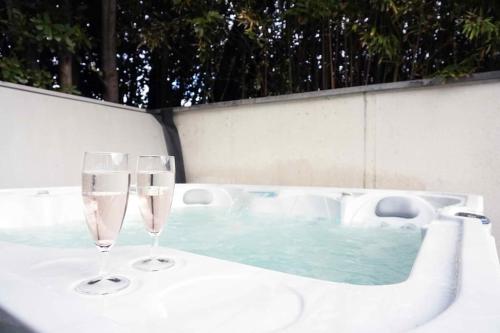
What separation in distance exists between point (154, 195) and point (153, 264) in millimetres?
123

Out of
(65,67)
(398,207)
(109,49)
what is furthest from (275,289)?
(109,49)

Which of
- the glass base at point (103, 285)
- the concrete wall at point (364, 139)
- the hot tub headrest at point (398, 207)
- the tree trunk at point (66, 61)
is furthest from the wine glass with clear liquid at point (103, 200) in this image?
the tree trunk at point (66, 61)

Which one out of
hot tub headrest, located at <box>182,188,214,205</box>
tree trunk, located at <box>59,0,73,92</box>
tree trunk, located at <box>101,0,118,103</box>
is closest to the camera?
hot tub headrest, located at <box>182,188,214,205</box>

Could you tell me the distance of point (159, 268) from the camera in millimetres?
593

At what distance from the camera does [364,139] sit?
109 inches

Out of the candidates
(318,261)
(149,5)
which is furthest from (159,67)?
(318,261)

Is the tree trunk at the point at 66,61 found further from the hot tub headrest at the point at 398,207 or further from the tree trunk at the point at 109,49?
the hot tub headrest at the point at 398,207

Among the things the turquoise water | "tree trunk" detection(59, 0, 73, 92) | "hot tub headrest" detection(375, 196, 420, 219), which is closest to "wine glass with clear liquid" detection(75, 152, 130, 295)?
the turquoise water

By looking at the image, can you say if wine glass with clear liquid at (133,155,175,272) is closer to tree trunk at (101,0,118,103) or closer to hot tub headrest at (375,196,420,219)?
hot tub headrest at (375,196,420,219)

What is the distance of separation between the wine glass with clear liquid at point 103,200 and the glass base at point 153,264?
7 cm

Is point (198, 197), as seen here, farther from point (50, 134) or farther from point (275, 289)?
point (275, 289)

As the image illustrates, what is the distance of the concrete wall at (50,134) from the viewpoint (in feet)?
7.68

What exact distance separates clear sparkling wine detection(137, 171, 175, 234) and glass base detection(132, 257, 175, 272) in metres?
0.06

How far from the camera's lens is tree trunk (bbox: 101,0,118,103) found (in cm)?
346
